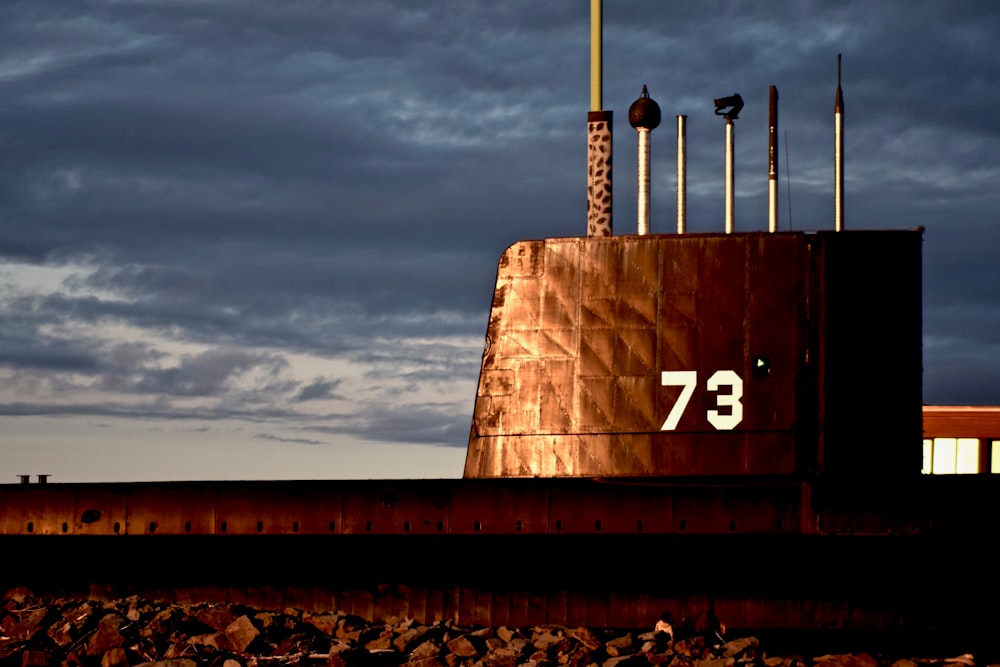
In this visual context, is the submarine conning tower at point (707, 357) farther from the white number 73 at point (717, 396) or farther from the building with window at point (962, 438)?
the building with window at point (962, 438)

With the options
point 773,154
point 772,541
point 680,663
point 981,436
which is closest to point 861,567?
point 772,541

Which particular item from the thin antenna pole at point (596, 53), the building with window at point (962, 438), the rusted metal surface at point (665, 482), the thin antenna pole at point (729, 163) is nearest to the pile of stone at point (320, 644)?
the rusted metal surface at point (665, 482)

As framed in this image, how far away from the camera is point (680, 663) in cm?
1462

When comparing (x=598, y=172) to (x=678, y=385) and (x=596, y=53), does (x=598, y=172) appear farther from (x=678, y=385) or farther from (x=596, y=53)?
(x=678, y=385)

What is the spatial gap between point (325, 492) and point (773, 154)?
597cm

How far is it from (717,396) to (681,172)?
256 centimetres

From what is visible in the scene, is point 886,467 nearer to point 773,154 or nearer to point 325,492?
point 773,154

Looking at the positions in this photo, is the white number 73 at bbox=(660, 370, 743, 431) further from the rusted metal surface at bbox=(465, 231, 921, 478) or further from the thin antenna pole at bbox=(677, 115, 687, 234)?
the thin antenna pole at bbox=(677, 115, 687, 234)

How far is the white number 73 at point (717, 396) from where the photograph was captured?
15328 millimetres

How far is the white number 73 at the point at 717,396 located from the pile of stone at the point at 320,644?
2162mm

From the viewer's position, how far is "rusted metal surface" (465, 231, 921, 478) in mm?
15219

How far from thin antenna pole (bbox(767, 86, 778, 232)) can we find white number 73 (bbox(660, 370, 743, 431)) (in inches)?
70.9

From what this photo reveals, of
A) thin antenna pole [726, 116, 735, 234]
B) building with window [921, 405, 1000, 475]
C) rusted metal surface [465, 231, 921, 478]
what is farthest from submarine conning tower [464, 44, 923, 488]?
building with window [921, 405, 1000, 475]

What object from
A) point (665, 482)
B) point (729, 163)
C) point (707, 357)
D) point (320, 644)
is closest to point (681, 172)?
point (729, 163)
